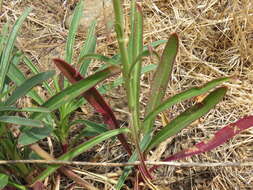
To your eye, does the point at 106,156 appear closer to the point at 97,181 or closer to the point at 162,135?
the point at 97,181

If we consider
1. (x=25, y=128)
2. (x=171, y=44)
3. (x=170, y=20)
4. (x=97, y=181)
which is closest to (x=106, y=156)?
(x=97, y=181)

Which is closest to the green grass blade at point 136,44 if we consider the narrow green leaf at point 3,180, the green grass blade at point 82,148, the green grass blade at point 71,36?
the green grass blade at point 82,148

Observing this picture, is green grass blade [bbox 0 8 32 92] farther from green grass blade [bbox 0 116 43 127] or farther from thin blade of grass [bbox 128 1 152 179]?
thin blade of grass [bbox 128 1 152 179]

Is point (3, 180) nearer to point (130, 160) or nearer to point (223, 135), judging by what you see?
point (130, 160)

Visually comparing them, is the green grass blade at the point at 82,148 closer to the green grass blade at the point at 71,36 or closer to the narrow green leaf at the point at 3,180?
the narrow green leaf at the point at 3,180

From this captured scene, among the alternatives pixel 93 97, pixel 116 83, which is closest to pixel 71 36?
pixel 116 83

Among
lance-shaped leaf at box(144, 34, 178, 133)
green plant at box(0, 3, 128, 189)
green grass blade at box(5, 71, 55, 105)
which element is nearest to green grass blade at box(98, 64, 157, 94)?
green plant at box(0, 3, 128, 189)
